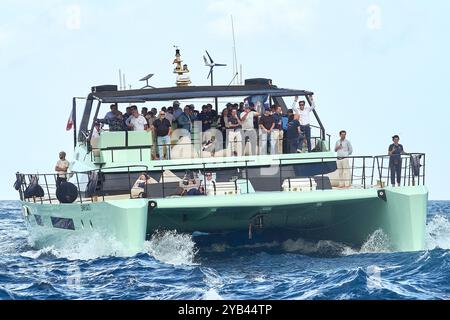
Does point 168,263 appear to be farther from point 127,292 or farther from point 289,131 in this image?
point 289,131

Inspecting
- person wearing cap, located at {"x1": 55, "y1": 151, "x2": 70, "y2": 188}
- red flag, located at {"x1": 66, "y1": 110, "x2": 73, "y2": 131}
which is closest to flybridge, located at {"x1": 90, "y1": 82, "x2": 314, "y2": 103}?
person wearing cap, located at {"x1": 55, "y1": 151, "x2": 70, "y2": 188}

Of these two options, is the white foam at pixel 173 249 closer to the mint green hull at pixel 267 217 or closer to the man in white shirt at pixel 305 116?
the mint green hull at pixel 267 217

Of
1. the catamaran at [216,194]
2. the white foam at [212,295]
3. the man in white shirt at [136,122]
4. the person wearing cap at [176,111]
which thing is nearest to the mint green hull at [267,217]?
the catamaran at [216,194]

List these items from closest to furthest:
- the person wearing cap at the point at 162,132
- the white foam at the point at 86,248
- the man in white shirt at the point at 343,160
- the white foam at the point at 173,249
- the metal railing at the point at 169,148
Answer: the white foam at the point at 86,248, the white foam at the point at 173,249, the metal railing at the point at 169,148, the man in white shirt at the point at 343,160, the person wearing cap at the point at 162,132

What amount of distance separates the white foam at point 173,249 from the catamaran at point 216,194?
0.47 meters

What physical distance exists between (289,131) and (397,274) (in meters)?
6.03

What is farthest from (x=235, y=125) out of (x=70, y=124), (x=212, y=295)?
(x=212, y=295)

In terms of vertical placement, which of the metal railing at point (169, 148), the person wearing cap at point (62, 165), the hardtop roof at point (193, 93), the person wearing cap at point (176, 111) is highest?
the hardtop roof at point (193, 93)

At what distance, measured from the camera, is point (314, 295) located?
51.9 feet

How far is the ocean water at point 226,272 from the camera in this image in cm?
1628

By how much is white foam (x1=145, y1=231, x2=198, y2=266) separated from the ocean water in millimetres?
18

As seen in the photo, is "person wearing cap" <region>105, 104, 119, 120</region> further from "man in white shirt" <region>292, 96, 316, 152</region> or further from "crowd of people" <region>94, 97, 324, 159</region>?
"man in white shirt" <region>292, 96, 316, 152</region>

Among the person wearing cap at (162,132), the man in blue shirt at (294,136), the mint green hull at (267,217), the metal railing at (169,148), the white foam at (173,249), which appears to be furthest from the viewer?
the man in blue shirt at (294,136)
